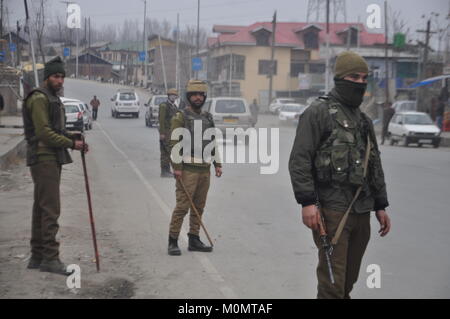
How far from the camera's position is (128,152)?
872 inches

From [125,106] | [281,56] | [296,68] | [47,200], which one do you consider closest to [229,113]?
[47,200]

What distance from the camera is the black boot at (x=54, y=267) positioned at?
648cm

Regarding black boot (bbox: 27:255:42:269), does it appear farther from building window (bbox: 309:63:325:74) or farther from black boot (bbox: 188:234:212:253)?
building window (bbox: 309:63:325:74)

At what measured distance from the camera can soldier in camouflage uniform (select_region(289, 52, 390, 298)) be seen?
4441 mm

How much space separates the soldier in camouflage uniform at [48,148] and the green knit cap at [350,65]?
2.95m

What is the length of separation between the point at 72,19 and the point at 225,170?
20.6ft

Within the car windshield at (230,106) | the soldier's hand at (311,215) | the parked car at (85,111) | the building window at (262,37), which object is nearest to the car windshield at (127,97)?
the parked car at (85,111)

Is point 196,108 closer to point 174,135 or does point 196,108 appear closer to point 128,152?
point 174,135

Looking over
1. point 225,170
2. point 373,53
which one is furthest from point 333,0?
point 225,170

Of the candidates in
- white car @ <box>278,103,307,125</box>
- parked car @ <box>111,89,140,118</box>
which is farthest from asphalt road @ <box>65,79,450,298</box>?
parked car @ <box>111,89,140,118</box>

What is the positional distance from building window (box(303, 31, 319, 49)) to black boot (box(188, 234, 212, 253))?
220 feet

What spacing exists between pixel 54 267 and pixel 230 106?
20073mm
